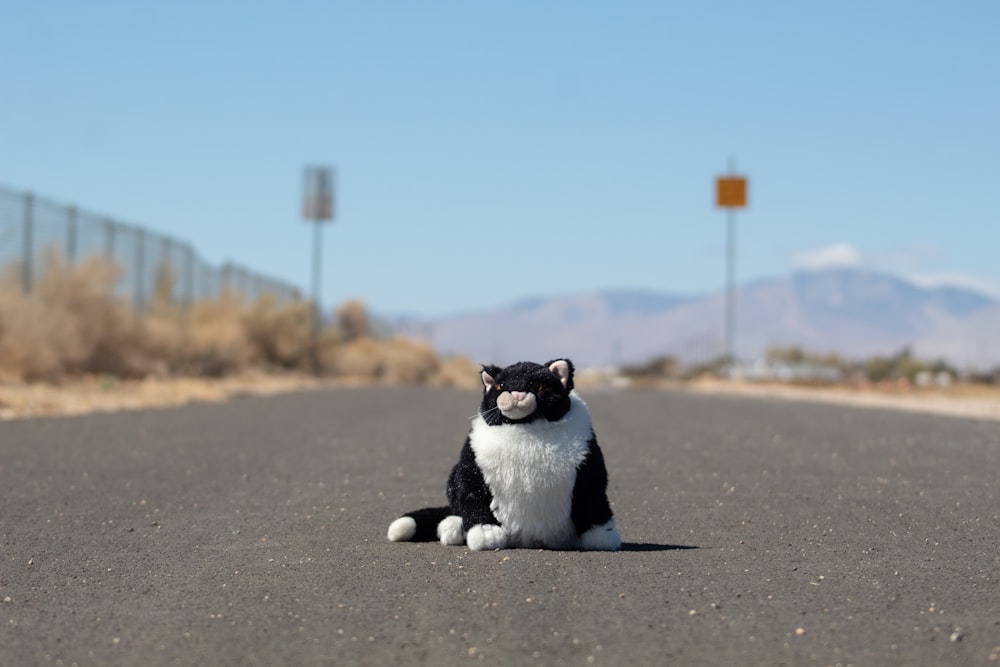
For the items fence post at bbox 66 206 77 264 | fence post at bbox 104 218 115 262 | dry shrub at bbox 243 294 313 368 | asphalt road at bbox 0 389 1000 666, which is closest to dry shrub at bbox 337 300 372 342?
dry shrub at bbox 243 294 313 368

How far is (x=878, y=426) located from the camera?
19.0m

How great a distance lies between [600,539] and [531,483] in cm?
53

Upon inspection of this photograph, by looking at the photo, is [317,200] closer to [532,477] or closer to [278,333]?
[278,333]

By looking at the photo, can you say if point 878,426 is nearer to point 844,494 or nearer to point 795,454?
point 795,454

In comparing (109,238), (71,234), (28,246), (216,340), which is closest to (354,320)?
(216,340)

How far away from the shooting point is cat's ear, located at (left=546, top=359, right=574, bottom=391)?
6914 millimetres

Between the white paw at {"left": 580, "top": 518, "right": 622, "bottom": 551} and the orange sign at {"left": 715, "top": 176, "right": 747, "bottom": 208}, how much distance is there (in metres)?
43.1

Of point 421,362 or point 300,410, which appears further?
point 421,362

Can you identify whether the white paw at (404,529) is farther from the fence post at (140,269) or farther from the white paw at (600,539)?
the fence post at (140,269)

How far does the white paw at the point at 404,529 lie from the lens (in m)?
7.05

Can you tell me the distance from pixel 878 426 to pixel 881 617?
14.5 m

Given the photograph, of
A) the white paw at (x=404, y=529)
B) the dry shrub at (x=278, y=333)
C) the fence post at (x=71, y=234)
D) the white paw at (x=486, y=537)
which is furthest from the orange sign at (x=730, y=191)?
the white paw at (x=486, y=537)

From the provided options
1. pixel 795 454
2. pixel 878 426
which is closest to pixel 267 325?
pixel 878 426

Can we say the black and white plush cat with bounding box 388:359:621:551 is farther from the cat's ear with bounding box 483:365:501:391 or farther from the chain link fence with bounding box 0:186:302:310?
the chain link fence with bounding box 0:186:302:310
